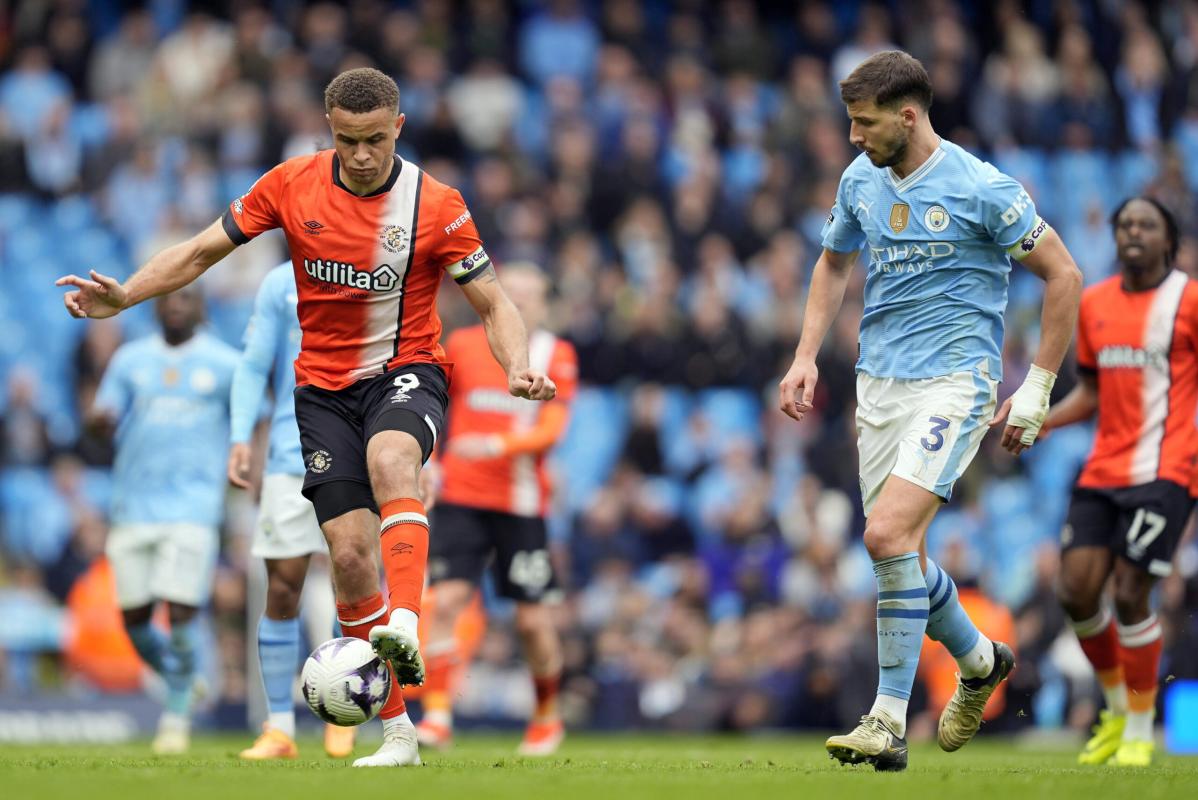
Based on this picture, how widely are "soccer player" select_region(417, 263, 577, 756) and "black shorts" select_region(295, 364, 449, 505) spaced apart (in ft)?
11.5

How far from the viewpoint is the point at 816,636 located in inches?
616

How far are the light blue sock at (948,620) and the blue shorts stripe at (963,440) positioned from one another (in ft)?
1.72

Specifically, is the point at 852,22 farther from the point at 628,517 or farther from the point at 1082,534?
the point at 1082,534

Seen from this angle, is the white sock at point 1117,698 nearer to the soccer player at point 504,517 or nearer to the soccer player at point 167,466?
the soccer player at point 504,517

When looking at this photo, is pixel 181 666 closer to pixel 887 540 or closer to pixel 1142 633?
pixel 887 540

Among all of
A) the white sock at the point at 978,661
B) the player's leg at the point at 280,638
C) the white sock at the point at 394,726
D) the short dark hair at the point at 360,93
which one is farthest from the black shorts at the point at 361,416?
the white sock at the point at 978,661

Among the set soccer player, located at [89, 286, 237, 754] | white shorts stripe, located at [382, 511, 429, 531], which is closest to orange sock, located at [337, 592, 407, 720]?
white shorts stripe, located at [382, 511, 429, 531]

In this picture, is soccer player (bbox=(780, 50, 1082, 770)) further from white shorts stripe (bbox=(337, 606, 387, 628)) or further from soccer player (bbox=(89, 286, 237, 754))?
soccer player (bbox=(89, 286, 237, 754))

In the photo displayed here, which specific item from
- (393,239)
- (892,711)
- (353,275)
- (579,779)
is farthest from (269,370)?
(892,711)

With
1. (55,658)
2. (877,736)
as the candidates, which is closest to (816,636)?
(55,658)

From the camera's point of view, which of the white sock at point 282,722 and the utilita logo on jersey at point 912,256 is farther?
the white sock at point 282,722

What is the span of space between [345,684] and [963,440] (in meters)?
2.93

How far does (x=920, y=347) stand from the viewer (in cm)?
809

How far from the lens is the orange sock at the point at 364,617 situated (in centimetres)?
788
